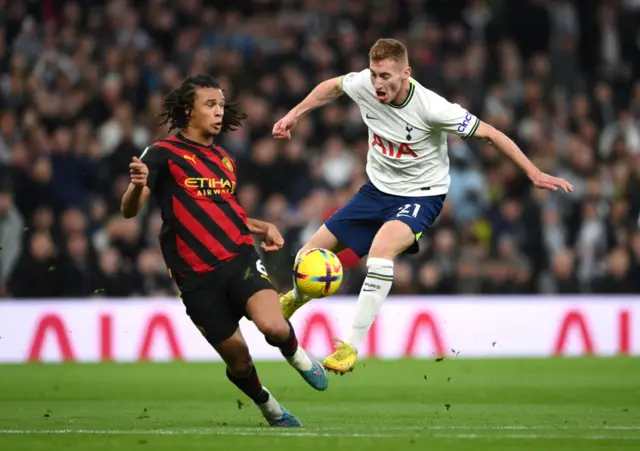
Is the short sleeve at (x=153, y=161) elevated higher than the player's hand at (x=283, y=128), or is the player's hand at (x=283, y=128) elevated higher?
the player's hand at (x=283, y=128)

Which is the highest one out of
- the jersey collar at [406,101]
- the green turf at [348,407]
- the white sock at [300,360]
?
the jersey collar at [406,101]

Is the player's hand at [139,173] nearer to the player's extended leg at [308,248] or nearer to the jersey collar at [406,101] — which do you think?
the player's extended leg at [308,248]

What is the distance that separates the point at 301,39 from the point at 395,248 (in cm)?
993

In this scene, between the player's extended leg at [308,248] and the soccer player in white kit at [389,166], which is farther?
the player's extended leg at [308,248]

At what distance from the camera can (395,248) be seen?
894 centimetres

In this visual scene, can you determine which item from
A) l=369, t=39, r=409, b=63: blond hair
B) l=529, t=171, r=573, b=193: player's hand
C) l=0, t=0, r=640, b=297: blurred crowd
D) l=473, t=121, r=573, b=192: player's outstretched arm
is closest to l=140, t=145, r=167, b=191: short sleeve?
l=369, t=39, r=409, b=63: blond hair

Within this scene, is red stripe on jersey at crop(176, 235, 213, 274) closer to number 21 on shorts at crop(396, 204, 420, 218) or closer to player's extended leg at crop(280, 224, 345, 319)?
player's extended leg at crop(280, 224, 345, 319)

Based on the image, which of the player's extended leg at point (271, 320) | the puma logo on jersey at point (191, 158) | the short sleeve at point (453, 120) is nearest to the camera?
the player's extended leg at point (271, 320)

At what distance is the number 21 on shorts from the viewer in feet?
29.9

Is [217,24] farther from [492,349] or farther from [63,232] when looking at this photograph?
[492,349]

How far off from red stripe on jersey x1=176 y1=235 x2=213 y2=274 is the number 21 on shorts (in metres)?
1.69

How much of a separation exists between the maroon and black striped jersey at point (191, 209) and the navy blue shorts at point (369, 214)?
1327mm

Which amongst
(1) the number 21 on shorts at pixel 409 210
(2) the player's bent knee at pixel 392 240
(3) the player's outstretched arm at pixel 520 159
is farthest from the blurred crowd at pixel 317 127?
(3) the player's outstretched arm at pixel 520 159

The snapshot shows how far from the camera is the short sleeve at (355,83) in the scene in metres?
9.28
